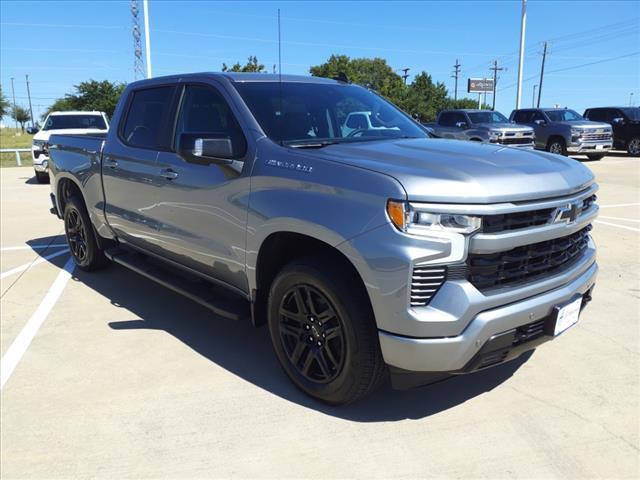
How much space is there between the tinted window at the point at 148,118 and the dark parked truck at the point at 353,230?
32 mm

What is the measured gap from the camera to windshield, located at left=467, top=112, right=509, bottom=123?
17609 millimetres

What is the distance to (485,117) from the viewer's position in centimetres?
1781

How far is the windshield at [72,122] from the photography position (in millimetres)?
14102

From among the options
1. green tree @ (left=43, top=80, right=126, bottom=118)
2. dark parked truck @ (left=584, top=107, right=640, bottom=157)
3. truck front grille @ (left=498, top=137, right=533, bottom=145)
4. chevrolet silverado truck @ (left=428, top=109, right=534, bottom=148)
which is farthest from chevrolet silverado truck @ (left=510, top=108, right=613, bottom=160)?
green tree @ (left=43, top=80, right=126, bottom=118)

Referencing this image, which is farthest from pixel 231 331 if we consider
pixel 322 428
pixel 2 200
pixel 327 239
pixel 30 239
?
pixel 2 200

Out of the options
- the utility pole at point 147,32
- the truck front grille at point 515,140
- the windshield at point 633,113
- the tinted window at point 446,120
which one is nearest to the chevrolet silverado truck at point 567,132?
the truck front grille at point 515,140

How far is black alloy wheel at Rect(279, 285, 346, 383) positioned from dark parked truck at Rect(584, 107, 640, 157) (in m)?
21.7

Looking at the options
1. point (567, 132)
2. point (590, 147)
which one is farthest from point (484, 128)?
point (590, 147)

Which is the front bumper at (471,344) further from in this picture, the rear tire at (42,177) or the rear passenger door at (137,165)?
the rear tire at (42,177)

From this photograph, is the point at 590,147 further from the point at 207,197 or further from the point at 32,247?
the point at 207,197

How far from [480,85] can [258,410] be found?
67440 millimetres

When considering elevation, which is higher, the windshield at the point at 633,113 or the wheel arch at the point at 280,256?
Result: the windshield at the point at 633,113

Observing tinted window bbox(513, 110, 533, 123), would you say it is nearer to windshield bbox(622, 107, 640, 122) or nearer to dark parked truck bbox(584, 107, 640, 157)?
dark parked truck bbox(584, 107, 640, 157)

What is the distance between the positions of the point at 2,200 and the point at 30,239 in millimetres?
4681
